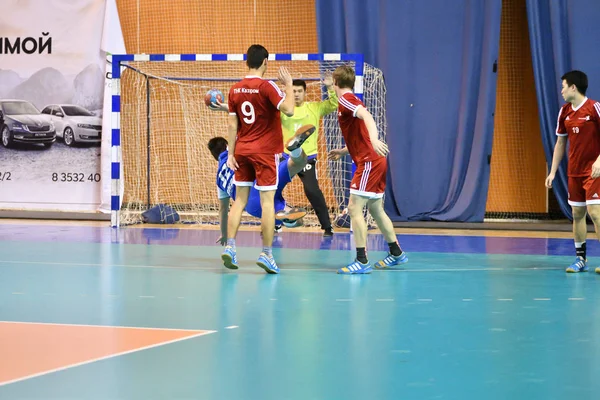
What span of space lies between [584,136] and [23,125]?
10.9m

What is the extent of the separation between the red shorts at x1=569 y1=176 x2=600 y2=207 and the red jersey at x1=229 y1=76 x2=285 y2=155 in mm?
2690

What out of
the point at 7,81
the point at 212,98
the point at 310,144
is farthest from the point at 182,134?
the point at 212,98

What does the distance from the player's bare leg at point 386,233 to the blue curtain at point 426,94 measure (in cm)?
581

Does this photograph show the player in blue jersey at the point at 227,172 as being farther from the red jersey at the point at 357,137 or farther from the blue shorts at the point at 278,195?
the red jersey at the point at 357,137

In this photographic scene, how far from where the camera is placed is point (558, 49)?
13.1 metres

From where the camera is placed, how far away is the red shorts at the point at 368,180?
7.57 meters

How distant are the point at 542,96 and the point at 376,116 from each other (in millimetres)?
2542

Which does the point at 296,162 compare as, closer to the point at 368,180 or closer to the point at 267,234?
the point at 368,180

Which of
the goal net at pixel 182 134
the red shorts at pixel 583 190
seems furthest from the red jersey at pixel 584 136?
the goal net at pixel 182 134

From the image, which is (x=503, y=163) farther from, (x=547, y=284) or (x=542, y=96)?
(x=547, y=284)

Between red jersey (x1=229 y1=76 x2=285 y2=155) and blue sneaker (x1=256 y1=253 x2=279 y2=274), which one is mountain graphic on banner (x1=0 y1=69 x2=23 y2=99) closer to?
red jersey (x1=229 y1=76 x2=285 y2=155)

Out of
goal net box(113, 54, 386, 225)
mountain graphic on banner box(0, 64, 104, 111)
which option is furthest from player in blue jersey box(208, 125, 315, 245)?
mountain graphic on banner box(0, 64, 104, 111)

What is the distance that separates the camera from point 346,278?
Answer: 720 centimetres

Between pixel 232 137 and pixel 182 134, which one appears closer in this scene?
pixel 232 137
